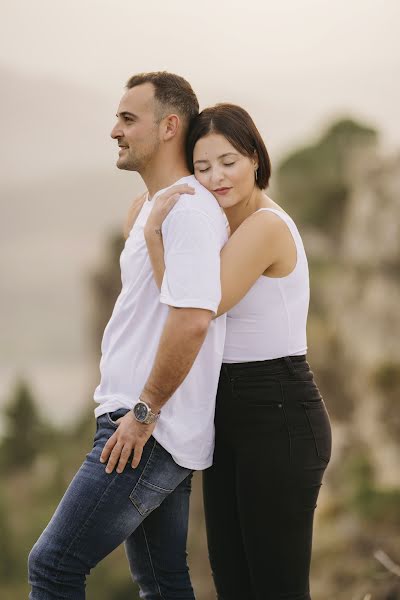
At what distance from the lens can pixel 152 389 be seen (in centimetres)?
301

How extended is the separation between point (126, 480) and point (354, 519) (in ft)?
75.7

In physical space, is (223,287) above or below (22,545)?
above

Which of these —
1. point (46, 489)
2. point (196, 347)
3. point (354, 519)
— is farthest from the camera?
point (46, 489)

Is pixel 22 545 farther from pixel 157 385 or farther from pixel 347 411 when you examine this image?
pixel 157 385

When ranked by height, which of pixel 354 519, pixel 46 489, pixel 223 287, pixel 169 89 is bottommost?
pixel 46 489

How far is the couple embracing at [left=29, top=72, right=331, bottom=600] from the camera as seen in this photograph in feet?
9.86

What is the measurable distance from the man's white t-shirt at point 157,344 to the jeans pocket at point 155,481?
0.03 meters

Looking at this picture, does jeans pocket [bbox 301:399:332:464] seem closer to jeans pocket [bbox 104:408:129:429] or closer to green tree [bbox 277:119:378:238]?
jeans pocket [bbox 104:408:129:429]

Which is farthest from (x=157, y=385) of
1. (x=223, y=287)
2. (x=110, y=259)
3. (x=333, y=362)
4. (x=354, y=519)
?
(x=110, y=259)

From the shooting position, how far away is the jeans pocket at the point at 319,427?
3188mm

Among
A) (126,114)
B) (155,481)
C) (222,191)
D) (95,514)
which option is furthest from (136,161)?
(95,514)

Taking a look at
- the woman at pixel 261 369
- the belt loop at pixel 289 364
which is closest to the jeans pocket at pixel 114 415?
the woman at pixel 261 369

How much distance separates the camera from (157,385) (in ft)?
9.84

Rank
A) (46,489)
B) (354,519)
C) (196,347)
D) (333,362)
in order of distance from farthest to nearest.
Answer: (46,489), (333,362), (354,519), (196,347)
